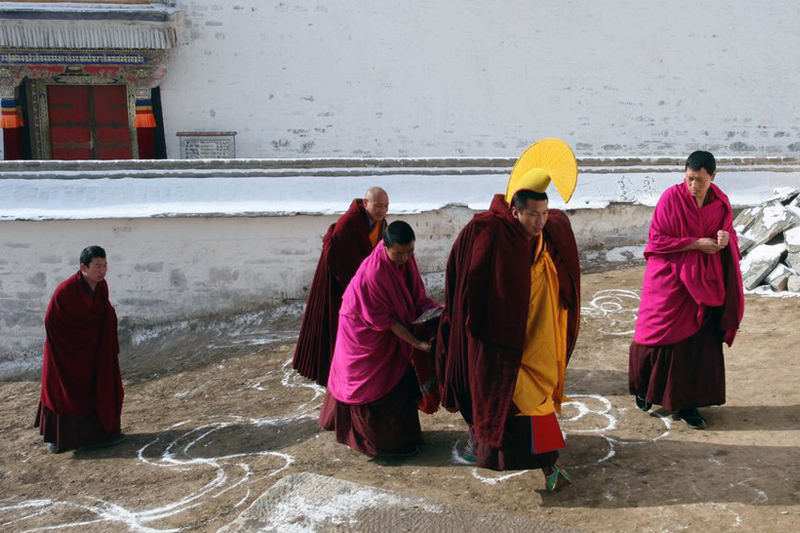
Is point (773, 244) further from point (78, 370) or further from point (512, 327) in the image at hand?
point (78, 370)

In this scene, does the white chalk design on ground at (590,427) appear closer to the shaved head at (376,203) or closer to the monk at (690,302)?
the monk at (690,302)

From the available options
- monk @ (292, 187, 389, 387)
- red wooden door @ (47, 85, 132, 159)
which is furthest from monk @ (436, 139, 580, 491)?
red wooden door @ (47, 85, 132, 159)

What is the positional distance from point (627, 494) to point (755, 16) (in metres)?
10.6

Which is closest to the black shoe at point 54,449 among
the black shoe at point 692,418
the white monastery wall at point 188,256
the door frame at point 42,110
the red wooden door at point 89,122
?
the white monastery wall at point 188,256

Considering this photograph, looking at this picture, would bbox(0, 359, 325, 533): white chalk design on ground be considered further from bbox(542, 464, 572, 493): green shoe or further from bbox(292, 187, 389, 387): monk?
bbox(542, 464, 572, 493): green shoe

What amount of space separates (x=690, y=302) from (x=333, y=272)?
1.96m

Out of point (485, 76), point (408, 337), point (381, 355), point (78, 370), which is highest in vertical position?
point (485, 76)

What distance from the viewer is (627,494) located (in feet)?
11.9

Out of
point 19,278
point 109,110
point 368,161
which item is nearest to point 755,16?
point 368,161

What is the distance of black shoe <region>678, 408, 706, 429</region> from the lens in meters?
4.31

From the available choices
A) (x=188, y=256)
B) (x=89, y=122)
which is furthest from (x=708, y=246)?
(x=89, y=122)

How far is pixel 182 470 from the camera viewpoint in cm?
463

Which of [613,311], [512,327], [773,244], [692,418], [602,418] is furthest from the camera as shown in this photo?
[773,244]

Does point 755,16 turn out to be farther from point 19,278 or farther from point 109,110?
point 19,278
